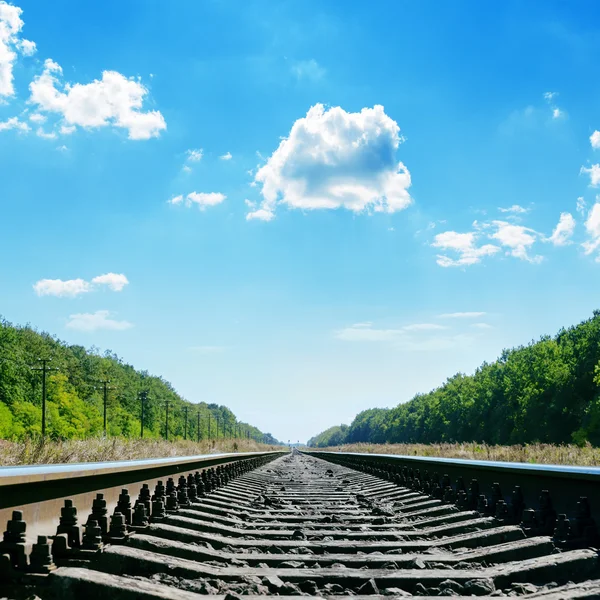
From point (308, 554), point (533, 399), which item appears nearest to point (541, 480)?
point (308, 554)

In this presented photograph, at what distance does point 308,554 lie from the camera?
12.9 feet

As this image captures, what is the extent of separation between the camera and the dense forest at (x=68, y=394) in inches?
2813

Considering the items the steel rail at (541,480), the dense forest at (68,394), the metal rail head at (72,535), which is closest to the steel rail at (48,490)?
the metal rail head at (72,535)

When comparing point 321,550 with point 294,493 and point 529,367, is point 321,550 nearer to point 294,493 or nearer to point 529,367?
point 294,493

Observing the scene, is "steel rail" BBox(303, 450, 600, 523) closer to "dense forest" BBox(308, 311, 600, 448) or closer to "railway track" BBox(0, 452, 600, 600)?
"railway track" BBox(0, 452, 600, 600)

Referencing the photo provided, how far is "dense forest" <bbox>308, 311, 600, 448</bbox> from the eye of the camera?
63.7 m

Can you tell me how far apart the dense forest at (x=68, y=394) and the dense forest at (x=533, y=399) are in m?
36.2

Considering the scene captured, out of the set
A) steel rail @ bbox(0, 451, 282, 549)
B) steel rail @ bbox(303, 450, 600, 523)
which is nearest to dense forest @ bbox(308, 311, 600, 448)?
steel rail @ bbox(303, 450, 600, 523)

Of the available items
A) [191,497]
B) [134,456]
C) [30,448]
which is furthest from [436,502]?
[134,456]

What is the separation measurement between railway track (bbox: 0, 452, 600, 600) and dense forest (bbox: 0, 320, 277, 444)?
4811 centimetres

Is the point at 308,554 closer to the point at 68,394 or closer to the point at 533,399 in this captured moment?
the point at 533,399

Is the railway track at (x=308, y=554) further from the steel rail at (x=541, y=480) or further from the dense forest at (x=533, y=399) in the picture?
the dense forest at (x=533, y=399)

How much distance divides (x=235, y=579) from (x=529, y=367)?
80506 mm

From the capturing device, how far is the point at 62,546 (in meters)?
3.01
